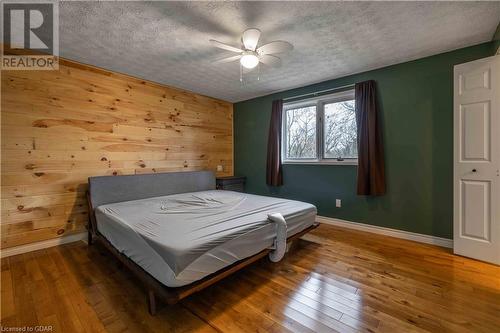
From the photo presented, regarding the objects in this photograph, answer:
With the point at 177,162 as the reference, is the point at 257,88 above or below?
above

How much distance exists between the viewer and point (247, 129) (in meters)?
4.89

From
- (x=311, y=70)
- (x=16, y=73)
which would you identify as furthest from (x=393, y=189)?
(x=16, y=73)

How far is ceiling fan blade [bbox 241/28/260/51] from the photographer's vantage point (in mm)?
1997

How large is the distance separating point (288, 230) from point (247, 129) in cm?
299

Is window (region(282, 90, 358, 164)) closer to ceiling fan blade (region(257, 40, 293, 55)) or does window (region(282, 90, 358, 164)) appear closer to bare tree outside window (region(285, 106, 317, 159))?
bare tree outside window (region(285, 106, 317, 159))

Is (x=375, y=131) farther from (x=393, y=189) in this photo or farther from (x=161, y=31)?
(x=161, y=31)

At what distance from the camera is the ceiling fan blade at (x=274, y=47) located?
2109 mm

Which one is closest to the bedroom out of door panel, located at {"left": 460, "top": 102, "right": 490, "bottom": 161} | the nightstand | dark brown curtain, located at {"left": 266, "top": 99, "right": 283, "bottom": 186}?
door panel, located at {"left": 460, "top": 102, "right": 490, "bottom": 161}

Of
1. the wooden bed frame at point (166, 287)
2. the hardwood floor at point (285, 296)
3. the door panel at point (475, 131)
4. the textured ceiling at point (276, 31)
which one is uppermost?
the textured ceiling at point (276, 31)

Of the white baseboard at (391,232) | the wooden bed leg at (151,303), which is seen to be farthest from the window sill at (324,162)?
the wooden bed leg at (151,303)

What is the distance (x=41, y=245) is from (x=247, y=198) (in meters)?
2.67

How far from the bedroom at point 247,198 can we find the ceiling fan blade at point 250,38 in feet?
0.07

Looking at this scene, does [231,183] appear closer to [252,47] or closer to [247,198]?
[247,198]

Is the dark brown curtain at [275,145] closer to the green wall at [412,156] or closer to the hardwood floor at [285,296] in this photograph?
the green wall at [412,156]
